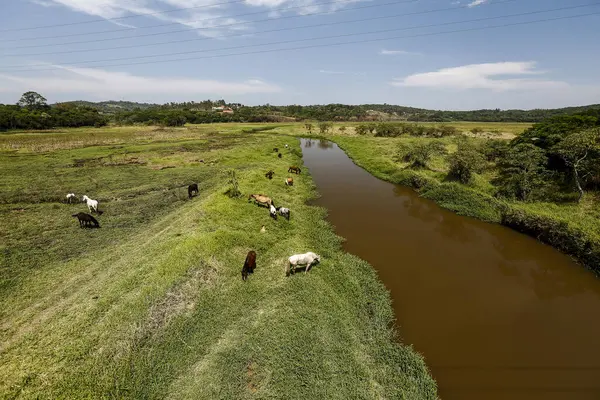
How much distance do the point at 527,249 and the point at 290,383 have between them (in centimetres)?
1742

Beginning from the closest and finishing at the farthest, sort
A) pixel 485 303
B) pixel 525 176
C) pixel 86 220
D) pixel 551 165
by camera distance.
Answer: pixel 485 303 < pixel 86 220 < pixel 525 176 < pixel 551 165

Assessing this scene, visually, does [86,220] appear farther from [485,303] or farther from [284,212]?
[485,303]

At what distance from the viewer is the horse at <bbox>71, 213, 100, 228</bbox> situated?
691 inches

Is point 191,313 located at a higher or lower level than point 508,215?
lower

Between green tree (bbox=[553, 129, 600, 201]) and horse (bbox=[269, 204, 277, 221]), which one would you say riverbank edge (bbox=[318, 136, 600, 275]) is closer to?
green tree (bbox=[553, 129, 600, 201])

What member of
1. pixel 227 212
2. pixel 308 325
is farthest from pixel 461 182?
pixel 308 325

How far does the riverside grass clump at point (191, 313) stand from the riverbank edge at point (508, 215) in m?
12.2

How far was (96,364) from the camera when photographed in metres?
8.05

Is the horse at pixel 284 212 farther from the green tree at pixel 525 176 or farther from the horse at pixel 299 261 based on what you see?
the green tree at pixel 525 176

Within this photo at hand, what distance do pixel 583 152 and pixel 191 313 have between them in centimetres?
2938

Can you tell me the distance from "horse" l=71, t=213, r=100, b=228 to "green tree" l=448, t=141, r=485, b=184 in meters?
30.6

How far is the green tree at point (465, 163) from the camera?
26828 mm

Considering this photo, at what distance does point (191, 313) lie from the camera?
33.6 ft

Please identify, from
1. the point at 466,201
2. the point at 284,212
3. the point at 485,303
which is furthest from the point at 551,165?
the point at 284,212
